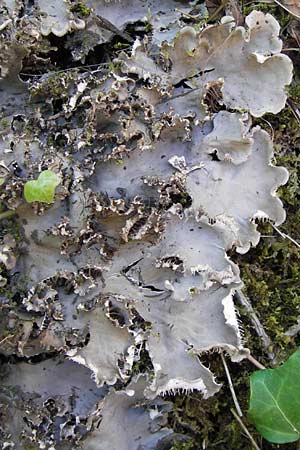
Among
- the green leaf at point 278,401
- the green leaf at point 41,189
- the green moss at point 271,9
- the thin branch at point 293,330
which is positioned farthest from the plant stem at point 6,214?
the green moss at point 271,9

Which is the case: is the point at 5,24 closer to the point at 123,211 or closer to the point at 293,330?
the point at 123,211

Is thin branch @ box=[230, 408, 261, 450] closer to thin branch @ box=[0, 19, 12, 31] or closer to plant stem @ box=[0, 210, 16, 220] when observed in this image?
plant stem @ box=[0, 210, 16, 220]

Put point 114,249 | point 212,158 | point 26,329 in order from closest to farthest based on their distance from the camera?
point 26,329
point 114,249
point 212,158

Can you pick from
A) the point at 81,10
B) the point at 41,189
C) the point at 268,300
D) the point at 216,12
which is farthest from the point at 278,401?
the point at 81,10

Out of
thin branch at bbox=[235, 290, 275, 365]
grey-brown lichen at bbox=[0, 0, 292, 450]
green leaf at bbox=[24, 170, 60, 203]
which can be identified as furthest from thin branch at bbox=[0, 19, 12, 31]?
thin branch at bbox=[235, 290, 275, 365]

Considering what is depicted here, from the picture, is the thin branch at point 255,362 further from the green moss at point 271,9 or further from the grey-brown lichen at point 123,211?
the green moss at point 271,9

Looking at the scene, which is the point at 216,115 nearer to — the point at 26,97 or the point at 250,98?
the point at 250,98

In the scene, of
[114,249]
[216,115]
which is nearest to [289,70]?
[216,115]
